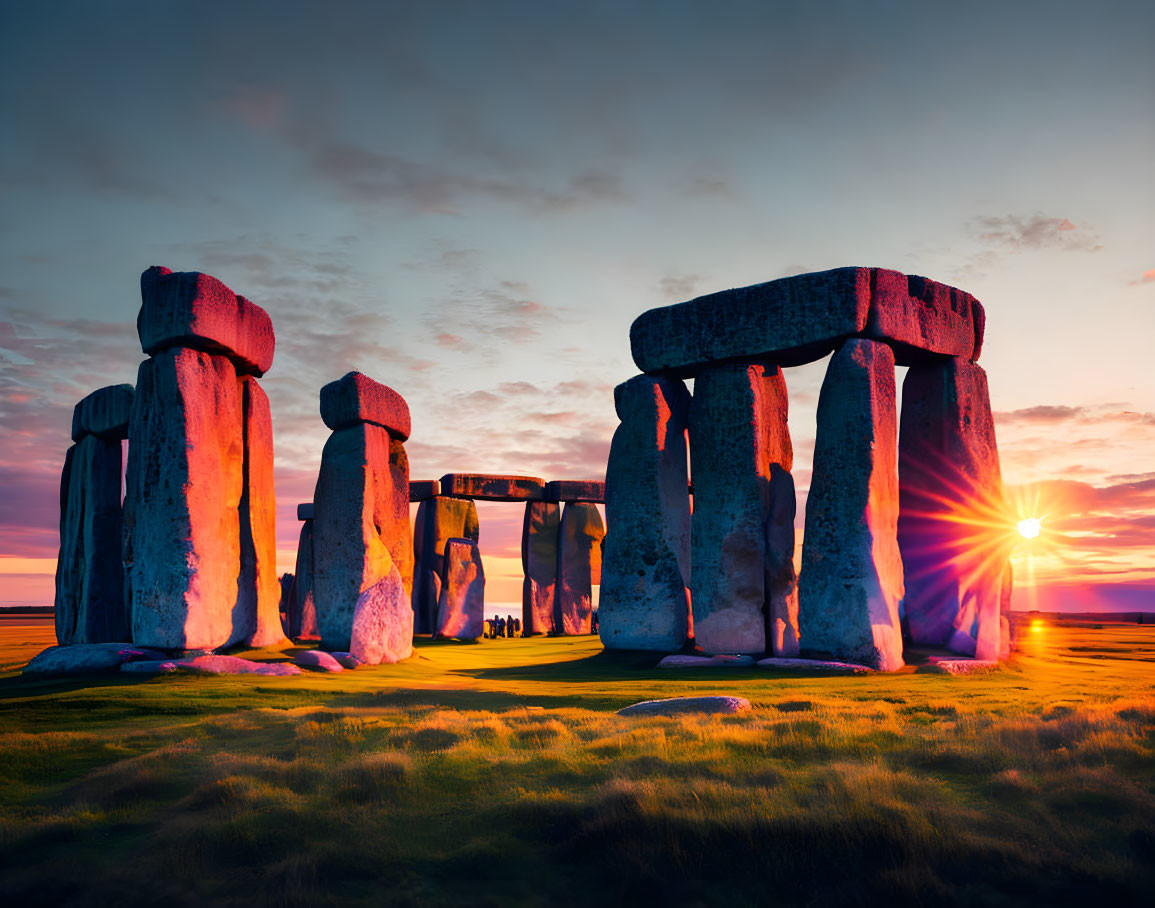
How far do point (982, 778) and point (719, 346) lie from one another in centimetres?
906

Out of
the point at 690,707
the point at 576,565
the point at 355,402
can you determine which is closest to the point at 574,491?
the point at 576,565

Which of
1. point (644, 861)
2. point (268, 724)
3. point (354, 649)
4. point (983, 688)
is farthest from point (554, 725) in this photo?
point (354, 649)

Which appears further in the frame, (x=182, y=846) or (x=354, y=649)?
(x=354, y=649)

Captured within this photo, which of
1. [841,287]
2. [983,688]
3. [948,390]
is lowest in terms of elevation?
[983,688]

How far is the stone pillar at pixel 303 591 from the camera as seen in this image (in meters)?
21.6

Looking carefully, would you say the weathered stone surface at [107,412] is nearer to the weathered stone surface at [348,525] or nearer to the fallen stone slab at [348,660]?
the weathered stone surface at [348,525]

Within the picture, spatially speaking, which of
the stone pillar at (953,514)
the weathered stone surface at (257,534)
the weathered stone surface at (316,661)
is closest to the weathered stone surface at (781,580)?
the stone pillar at (953,514)

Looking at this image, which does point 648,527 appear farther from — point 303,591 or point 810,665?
point 303,591

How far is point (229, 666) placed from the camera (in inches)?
393

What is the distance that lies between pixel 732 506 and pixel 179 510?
772cm

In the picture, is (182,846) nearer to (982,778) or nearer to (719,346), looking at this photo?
(982,778)

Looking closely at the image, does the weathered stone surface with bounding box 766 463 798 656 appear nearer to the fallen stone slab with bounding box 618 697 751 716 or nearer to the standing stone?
the fallen stone slab with bounding box 618 697 751 716

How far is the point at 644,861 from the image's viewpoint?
11.5 ft

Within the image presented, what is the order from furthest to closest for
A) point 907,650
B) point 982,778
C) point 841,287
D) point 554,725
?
point 907,650, point 841,287, point 554,725, point 982,778
